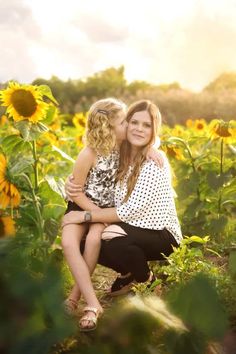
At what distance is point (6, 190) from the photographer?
10.6 feet

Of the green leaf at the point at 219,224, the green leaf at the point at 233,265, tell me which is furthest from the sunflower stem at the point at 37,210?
the green leaf at the point at 233,265

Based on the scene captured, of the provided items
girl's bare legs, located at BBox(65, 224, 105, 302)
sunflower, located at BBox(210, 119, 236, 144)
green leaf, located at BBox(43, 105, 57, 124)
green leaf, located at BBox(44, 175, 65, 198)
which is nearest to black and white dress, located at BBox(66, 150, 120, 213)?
green leaf, located at BBox(44, 175, 65, 198)

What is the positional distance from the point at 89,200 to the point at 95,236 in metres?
0.24

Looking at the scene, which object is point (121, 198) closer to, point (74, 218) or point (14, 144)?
point (74, 218)

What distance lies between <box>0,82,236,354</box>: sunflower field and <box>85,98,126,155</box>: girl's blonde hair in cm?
23

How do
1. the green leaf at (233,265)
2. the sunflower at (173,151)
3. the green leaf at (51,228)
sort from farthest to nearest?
1. the sunflower at (173,151)
2. the green leaf at (51,228)
3. the green leaf at (233,265)

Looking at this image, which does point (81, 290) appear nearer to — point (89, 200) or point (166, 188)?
point (89, 200)

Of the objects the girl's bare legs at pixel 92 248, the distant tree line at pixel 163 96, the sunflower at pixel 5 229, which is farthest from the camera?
the distant tree line at pixel 163 96

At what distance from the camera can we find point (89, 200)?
322 cm

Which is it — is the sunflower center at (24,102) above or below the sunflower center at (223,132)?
above

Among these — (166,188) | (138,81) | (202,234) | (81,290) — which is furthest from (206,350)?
(138,81)

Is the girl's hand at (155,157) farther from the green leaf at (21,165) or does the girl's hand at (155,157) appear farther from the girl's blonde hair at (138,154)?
the green leaf at (21,165)

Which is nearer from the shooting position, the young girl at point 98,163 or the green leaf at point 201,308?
the green leaf at point 201,308

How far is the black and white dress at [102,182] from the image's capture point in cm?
325
